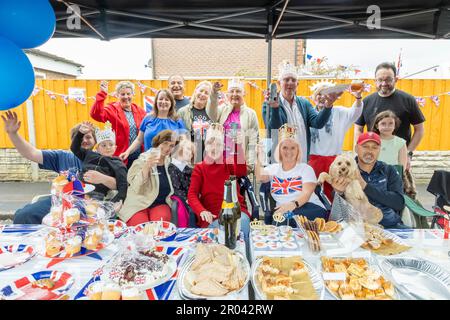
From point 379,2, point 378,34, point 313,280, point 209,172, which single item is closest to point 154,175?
point 209,172

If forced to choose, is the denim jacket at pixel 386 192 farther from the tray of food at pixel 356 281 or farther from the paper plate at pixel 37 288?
the paper plate at pixel 37 288

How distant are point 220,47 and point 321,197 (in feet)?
40.5

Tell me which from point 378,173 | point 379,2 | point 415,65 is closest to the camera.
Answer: point 378,173

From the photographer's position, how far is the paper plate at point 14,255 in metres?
1.21

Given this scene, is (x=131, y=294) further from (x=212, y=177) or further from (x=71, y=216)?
(x=212, y=177)

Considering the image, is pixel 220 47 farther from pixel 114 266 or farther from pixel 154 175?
pixel 114 266

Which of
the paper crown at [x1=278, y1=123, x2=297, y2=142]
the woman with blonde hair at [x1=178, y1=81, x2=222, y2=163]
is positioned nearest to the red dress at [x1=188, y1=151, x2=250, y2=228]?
the paper crown at [x1=278, y1=123, x2=297, y2=142]

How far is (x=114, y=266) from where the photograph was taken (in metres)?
1.15

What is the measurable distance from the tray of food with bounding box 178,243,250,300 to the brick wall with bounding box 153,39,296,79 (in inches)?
480

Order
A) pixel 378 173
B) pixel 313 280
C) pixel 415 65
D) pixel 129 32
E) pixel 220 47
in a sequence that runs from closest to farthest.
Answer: pixel 313 280 < pixel 378 173 < pixel 129 32 < pixel 415 65 < pixel 220 47

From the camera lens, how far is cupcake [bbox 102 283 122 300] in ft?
3.16

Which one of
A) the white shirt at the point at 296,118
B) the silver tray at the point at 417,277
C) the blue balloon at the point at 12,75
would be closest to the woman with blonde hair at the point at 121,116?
the blue balloon at the point at 12,75

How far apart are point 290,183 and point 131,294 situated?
59.0 inches

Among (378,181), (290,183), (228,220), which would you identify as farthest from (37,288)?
(378,181)
